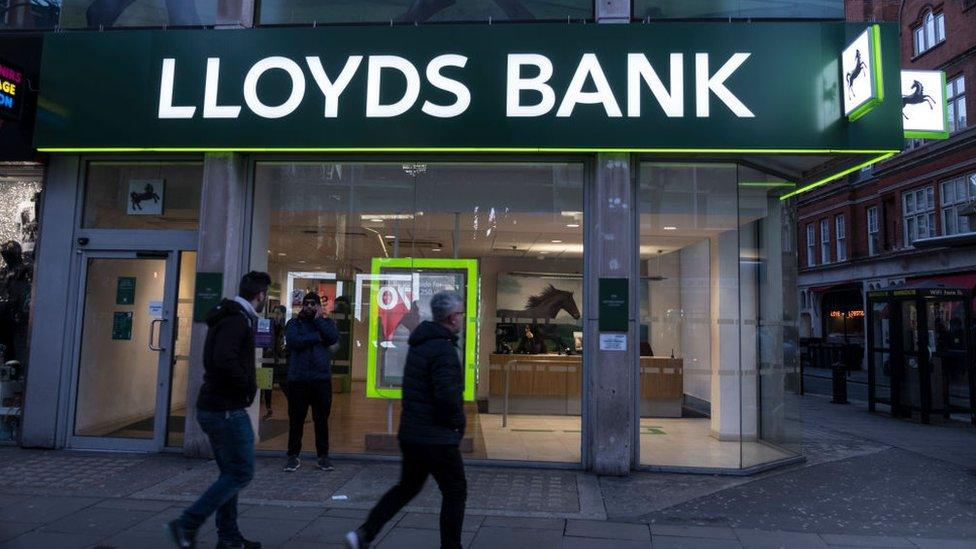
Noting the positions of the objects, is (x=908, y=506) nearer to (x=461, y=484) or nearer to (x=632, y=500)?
(x=632, y=500)

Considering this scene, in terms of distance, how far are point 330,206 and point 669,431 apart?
5.43 meters

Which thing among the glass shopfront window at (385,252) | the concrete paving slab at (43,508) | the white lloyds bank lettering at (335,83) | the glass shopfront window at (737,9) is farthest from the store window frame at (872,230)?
the concrete paving slab at (43,508)

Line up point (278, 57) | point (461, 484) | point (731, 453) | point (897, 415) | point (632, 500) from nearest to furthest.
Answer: point (461, 484)
point (632, 500)
point (278, 57)
point (731, 453)
point (897, 415)

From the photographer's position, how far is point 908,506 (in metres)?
6.09

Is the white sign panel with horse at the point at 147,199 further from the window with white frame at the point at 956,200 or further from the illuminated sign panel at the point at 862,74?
the window with white frame at the point at 956,200

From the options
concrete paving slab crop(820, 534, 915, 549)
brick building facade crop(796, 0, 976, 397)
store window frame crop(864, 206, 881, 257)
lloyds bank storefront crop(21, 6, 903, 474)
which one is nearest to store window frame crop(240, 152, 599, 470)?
lloyds bank storefront crop(21, 6, 903, 474)

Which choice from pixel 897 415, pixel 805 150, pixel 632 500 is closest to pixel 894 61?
pixel 805 150

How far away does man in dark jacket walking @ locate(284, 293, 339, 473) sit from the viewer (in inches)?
266

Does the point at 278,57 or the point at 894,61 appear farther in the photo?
the point at 278,57

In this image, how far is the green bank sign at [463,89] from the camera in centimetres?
691

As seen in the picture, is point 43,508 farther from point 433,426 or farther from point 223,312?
point 433,426

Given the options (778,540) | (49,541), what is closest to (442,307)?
(778,540)

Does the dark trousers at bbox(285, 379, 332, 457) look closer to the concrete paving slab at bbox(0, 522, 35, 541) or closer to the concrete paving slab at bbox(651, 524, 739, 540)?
the concrete paving slab at bbox(0, 522, 35, 541)

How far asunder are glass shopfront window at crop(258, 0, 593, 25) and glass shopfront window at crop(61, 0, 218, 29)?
0.76 m
